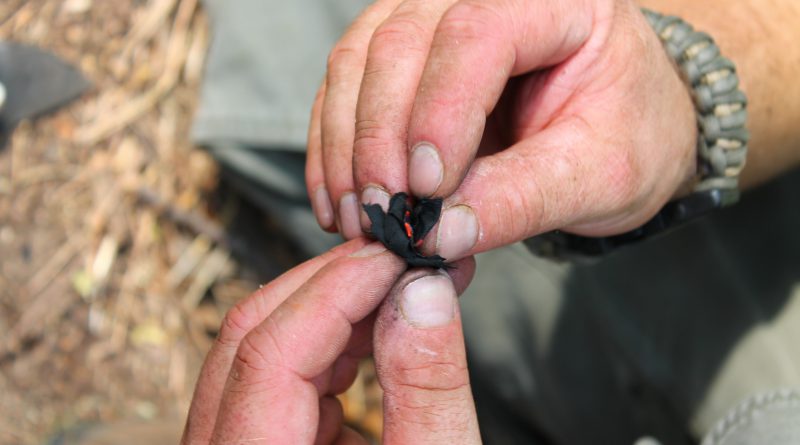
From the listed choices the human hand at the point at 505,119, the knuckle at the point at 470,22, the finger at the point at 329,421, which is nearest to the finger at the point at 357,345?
the finger at the point at 329,421

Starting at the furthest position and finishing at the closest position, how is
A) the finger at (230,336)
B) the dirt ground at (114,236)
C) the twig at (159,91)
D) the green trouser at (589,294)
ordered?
the twig at (159,91) < the dirt ground at (114,236) < the green trouser at (589,294) < the finger at (230,336)

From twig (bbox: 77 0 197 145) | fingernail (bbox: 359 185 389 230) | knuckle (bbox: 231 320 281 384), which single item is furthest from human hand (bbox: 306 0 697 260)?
twig (bbox: 77 0 197 145)

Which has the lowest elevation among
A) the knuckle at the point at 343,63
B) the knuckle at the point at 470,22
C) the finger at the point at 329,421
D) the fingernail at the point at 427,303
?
the finger at the point at 329,421

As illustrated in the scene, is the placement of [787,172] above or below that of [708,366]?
above

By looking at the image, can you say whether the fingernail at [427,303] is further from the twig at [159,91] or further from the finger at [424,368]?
the twig at [159,91]

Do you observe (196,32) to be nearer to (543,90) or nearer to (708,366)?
(543,90)

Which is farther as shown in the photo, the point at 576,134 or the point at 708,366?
the point at 708,366

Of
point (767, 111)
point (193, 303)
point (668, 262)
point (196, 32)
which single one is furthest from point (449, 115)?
point (196, 32)

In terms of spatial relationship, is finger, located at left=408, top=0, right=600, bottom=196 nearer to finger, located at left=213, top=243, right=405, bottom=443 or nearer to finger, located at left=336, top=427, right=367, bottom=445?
finger, located at left=213, top=243, right=405, bottom=443
